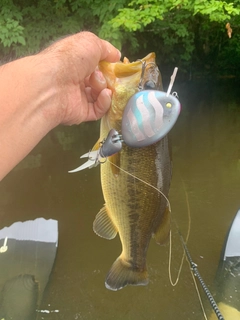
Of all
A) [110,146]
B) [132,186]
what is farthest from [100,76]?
[132,186]

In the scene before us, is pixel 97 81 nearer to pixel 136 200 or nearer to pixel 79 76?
pixel 79 76

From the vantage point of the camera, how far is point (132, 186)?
5.92 ft

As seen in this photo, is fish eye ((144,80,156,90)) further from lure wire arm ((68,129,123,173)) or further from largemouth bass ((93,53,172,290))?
lure wire arm ((68,129,123,173))

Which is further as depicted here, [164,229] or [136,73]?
[164,229]

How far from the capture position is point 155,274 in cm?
423

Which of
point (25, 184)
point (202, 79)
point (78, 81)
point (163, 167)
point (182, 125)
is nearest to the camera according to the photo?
point (78, 81)

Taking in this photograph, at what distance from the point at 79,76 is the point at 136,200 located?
0.63 meters

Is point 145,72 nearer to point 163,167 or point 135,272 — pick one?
point 163,167

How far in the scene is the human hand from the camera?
5.09 feet

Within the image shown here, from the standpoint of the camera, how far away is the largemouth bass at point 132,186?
5.56 feet

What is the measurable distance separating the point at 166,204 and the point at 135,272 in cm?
41

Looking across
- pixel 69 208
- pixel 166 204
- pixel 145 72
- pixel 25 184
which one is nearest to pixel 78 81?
pixel 145 72

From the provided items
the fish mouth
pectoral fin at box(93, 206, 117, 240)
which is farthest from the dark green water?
the fish mouth

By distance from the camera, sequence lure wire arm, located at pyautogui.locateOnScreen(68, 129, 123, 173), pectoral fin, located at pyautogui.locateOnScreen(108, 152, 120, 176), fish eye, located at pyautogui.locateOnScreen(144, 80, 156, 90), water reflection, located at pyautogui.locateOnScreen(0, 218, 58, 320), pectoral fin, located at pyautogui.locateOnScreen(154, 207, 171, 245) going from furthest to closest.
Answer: water reflection, located at pyautogui.locateOnScreen(0, 218, 58, 320)
pectoral fin, located at pyautogui.locateOnScreen(154, 207, 171, 245)
pectoral fin, located at pyautogui.locateOnScreen(108, 152, 120, 176)
fish eye, located at pyautogui.locateOnScreen(144, 80, 156, 90)
lure wire arm, located at pyautogui.locateOnScreen(68, 129, 123, 173)
